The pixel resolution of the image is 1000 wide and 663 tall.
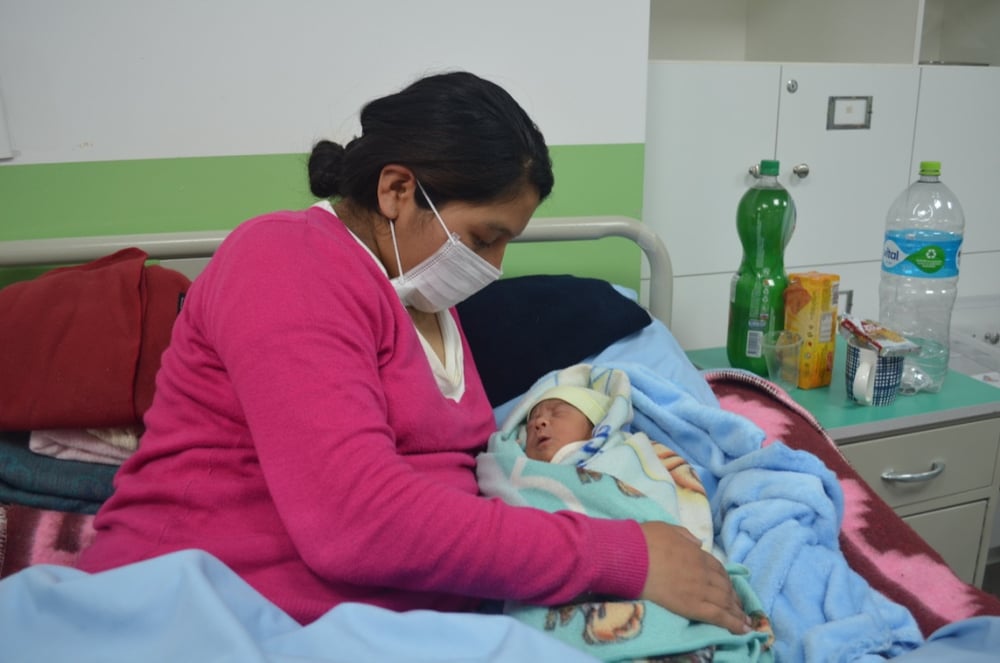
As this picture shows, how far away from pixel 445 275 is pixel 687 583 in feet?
1.71

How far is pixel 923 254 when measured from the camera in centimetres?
175

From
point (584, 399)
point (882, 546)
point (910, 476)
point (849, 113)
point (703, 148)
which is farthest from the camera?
point (849, 113)

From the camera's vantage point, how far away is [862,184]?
2.30 metres

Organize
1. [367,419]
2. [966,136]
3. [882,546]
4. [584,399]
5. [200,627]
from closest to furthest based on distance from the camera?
[200,627], [367,419], [882,546], [584,399], [966,136]

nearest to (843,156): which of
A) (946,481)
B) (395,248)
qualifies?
(946,481)

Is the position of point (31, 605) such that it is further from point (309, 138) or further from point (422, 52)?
point (422, 52)

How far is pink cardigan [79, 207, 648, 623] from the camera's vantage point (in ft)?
2.60

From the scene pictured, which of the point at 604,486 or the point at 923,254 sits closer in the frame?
the point at 604,486

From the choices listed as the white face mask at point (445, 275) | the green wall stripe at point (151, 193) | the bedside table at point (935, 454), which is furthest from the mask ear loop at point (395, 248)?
the bedside table at point (935, 454)

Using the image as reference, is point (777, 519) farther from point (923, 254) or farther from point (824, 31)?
point (824, 31)

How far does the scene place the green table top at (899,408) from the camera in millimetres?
1602

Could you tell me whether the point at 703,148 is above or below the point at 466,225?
above

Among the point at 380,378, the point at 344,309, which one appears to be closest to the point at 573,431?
the point at 380,378

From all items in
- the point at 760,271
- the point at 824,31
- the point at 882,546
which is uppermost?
the point at 824,31
